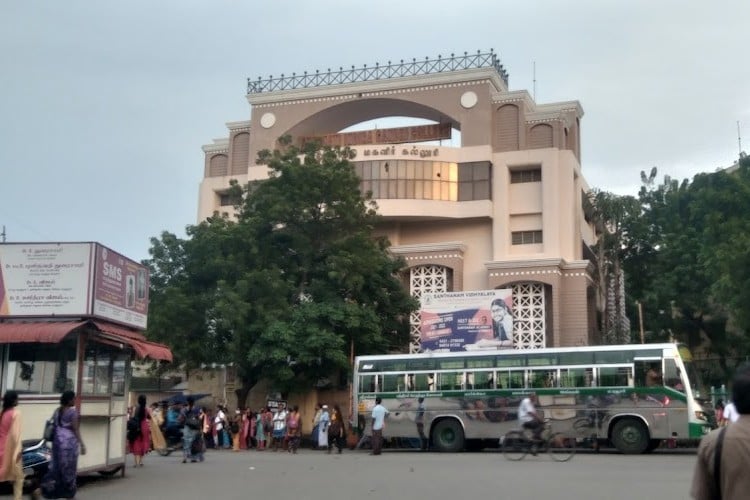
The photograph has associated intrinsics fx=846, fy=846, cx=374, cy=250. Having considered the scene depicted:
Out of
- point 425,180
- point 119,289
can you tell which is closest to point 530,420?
point 119,289

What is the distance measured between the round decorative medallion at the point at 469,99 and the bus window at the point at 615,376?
1923cm

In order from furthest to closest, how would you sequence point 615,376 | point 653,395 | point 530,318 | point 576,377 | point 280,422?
point 530,318
point 280,422
point 576,377
point 615,376
point 653,395

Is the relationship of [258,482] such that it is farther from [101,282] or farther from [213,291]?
[213,291]

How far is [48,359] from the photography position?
1356cm

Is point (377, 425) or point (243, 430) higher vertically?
point (377, 425)

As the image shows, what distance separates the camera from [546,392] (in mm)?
23547

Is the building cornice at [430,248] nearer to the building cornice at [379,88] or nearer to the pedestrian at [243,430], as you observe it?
the building cornice at [379,88]

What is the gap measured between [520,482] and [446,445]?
10828mm

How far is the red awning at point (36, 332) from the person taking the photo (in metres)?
12.7

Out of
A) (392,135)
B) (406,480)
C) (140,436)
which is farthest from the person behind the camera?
(392,135)

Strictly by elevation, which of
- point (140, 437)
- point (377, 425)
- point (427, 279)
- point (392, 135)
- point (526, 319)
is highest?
point (392, 135)

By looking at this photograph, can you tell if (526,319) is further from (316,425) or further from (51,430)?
(51,430)

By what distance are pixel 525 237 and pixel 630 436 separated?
17.4 m

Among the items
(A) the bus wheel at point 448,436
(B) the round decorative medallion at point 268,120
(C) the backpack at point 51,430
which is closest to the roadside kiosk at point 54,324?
(C) the backpack at point 51,430
